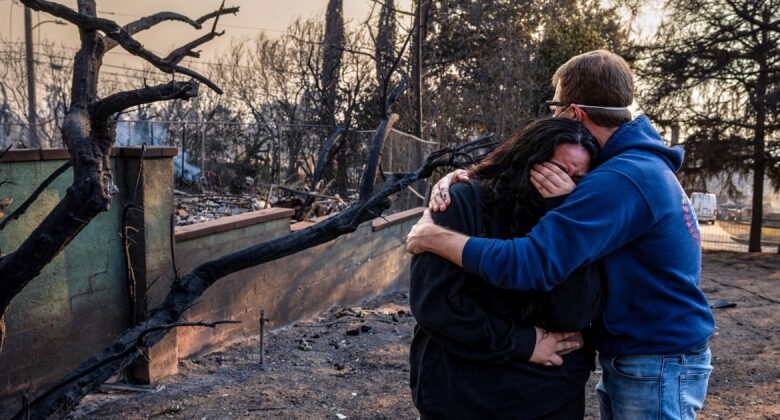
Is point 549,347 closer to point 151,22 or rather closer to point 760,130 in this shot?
point 151,22

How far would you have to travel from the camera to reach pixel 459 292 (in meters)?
2.08

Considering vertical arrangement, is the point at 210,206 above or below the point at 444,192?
below

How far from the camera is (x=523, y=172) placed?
2.12 m

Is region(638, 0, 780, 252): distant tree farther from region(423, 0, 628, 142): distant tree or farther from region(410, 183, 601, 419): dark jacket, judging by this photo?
region(410, 183, 601, 419): dark jacket

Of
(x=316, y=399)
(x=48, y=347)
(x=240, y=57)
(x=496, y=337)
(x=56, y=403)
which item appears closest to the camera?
(x=496, y=337)

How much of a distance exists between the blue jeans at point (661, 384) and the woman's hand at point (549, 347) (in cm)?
26

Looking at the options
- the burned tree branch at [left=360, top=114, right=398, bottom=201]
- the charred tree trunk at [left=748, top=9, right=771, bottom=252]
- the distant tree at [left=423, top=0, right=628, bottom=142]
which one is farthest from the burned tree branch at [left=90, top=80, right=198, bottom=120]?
the charred tree trunk at [left=748, top=9, right=771, bottom=252]

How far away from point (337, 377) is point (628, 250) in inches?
155

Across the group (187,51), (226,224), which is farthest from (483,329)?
(226,224)

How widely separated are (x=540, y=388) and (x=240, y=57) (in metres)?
16.4

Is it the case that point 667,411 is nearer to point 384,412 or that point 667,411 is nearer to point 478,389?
point 478,389

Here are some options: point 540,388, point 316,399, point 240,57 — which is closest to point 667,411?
point 540,388

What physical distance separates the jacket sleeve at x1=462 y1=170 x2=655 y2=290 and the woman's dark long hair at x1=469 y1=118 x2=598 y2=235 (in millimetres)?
120

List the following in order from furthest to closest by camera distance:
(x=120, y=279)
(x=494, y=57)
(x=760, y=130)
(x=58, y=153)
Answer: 1. (x=760, y=130)
2. (x=494, y=57)
3. (x=120, y=279)
4. (x=58, y=153)
